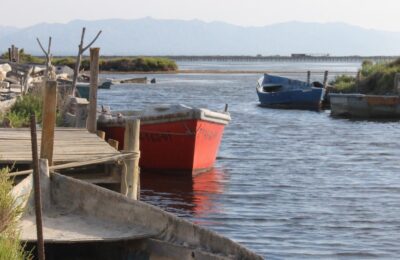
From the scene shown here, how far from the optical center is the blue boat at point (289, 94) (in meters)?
53.6

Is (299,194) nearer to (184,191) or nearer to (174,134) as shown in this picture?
(184,191)

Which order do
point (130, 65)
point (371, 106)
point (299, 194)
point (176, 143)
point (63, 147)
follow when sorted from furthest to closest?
point (130, 65) → point (371, 106) → point (176, 143) → point (299, 194) → point (63, 147)

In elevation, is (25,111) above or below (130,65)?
above

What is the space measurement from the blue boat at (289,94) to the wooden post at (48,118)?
135ft

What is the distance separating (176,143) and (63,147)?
6.40 meters

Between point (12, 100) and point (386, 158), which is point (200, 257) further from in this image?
point (386, 158)

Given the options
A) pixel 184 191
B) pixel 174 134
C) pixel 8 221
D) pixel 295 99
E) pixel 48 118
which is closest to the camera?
pixel 8 221

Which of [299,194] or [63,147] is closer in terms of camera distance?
[63,147]

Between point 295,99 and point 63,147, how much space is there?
1556 inches

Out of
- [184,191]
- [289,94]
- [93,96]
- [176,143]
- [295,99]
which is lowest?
[295,99]

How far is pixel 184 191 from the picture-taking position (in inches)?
821

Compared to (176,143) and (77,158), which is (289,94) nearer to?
(176,143)

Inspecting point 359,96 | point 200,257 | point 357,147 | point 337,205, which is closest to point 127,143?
point 200,257

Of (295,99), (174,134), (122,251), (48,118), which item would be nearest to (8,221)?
(122,251)
